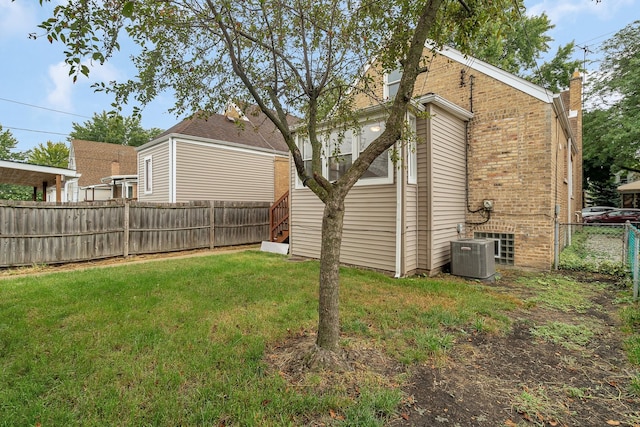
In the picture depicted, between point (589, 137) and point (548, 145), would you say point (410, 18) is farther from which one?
point (589, 137)

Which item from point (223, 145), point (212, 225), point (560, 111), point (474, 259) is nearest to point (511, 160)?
point (560, 111)

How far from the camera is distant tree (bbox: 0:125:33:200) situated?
98.2ft

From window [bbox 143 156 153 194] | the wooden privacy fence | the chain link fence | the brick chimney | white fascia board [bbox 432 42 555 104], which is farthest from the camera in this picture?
the brick chimney

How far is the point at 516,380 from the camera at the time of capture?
9.55ft

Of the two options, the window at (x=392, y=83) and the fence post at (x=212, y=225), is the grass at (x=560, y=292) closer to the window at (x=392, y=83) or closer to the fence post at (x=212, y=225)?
the window at (x=392, y=83)

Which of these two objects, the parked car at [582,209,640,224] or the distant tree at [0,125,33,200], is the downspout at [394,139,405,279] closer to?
the parked car at [582,209,640,224]

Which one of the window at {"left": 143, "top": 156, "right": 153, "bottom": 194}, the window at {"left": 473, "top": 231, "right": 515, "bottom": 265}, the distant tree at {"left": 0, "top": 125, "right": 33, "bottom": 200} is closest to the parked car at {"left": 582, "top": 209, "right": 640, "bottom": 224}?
the window at {"left": 473, "top": 231, "right": 515, "bottom": 265}

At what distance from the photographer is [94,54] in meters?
2.73

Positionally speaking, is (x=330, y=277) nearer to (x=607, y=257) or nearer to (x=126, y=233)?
(x=126, y=233)

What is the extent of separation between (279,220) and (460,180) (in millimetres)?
6595

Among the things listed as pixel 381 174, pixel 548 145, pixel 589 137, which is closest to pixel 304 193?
pixel 381 174

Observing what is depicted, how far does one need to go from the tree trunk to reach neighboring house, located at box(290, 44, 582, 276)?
12.7 feet

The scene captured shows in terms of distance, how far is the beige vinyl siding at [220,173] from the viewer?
13352 millimetres

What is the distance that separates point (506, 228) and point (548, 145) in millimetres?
2112
